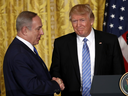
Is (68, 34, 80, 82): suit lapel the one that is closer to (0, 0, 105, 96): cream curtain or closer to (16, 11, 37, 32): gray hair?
(16, 11, 37, 32): gray hair

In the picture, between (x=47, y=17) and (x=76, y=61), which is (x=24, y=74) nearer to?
(x=76, y=61)

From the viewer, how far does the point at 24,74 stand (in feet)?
5.60

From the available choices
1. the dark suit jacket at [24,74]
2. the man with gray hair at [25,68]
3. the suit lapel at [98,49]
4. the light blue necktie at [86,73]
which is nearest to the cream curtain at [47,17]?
the suit lapel at [98,49]

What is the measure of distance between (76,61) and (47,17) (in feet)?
5.55

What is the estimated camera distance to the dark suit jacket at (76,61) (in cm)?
238

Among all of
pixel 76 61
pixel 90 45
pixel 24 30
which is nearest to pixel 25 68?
pixel 24 30

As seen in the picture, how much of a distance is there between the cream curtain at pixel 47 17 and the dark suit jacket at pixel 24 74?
195cm

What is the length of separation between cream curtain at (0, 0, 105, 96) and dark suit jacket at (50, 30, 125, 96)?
1.27m

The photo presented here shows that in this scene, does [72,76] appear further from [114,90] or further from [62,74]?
[114,90]

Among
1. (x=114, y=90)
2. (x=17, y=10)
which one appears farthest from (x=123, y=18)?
(x=114, y=90)

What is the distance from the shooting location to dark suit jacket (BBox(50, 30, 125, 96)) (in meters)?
2.38

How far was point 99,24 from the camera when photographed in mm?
3717

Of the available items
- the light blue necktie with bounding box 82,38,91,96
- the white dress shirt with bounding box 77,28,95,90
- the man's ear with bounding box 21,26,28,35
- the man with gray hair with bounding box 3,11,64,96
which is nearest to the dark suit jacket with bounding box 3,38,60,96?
the man with gray hair with bounding box 3,11,64,96

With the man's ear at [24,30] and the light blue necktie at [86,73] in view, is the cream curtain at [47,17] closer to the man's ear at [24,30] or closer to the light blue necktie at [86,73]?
the light blue necktie at [86,73]
